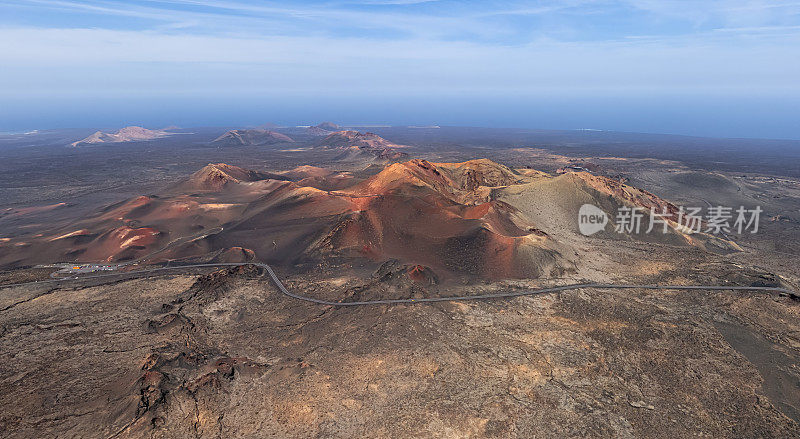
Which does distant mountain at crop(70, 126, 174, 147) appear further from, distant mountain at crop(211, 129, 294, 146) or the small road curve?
the small road curve

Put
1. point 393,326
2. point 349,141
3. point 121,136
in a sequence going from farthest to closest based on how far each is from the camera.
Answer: point 121,136
point 349,141
point 393,326

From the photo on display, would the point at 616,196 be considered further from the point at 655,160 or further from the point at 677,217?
the point at 655,160

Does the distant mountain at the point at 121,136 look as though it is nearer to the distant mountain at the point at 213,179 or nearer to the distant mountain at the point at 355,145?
the distant mountain at the point at 355,145

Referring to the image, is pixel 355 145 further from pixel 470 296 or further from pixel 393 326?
pixel 393 326

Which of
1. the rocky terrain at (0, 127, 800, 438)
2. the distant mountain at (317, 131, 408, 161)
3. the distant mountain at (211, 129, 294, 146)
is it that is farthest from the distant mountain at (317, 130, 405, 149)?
the rocky terrain at (0, 127, 800, 438)

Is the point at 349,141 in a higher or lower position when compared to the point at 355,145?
higher

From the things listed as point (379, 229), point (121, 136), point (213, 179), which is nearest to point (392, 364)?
point (379, 229)
